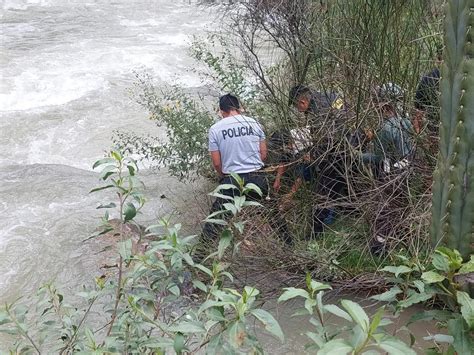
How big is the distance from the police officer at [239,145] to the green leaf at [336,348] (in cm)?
390

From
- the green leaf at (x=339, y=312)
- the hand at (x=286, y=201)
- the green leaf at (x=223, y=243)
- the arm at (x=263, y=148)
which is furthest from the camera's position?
the arm at (x=263, y=148)

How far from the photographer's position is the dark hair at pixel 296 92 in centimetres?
531

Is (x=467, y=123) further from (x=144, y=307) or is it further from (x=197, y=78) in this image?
(x=197, y=78)

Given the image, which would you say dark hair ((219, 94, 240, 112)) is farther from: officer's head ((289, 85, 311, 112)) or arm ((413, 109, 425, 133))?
arm ((413, 109, 425, 133))

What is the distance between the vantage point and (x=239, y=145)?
5484mm

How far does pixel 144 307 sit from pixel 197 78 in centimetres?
962

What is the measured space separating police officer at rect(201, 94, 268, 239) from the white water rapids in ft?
5.39

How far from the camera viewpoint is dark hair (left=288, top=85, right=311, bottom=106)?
Result: 5309 mm

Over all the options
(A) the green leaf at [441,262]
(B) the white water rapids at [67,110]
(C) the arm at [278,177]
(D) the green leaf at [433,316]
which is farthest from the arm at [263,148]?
(A) the green leaf at [441,262]

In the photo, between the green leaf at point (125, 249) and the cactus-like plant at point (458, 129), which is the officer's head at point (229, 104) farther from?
the green leaf at point (125, 249)

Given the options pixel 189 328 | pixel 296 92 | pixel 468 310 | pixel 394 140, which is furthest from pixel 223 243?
pixel 296 92

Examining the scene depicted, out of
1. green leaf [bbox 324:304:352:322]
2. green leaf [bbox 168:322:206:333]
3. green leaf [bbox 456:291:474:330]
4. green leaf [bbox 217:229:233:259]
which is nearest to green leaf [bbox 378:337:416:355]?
green leaf [bbox 324:304:352:322]

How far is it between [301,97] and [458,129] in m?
2.75

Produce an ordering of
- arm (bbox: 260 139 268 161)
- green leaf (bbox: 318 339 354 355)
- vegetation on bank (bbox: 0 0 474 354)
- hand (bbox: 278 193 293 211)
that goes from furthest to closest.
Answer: arm (bbox: 260 139 268 161) → hand (bbox: 278 193 293 211) → vegetation on bank (bbox: 0 0 474 354) → green leaf (bbox: 318 339 354 355)
